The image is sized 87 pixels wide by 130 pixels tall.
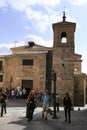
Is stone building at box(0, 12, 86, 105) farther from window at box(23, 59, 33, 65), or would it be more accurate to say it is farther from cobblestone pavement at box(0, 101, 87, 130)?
cobblestone pavement at box(0, 101, 87, 130)

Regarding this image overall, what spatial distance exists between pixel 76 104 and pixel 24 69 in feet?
31.5

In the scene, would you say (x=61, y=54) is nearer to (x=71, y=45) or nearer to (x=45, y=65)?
(x=71, y=45)

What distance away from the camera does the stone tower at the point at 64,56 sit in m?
39.5

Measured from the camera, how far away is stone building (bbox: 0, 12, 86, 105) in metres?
39.6

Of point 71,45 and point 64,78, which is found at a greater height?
point 71,45

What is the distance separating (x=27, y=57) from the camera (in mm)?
46062

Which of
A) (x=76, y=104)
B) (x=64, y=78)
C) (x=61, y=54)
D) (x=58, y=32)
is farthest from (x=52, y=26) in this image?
(x=76, y=104)

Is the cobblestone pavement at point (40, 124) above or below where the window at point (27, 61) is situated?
below

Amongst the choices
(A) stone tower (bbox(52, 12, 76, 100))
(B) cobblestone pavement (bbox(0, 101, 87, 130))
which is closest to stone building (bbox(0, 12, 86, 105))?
(A) stone tower (bbox(52, 12, 76, 100))

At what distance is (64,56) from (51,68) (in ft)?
10.3

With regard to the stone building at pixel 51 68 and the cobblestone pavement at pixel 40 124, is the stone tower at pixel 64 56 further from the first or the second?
the cobblestone pavement at pixel 40 124

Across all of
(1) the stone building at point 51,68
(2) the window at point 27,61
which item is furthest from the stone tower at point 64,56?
(2) the window at point 27,61

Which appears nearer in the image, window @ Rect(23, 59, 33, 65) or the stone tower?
the stone tower

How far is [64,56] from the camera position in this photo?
4000 centimetres
